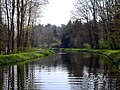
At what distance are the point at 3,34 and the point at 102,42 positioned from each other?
126ft

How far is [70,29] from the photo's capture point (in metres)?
116

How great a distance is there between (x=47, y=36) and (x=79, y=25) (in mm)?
47653

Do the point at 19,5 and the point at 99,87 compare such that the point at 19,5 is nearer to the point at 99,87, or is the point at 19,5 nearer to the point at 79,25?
the point at 99,87

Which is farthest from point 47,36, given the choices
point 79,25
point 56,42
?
point 79,25

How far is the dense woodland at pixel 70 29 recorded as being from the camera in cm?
4516

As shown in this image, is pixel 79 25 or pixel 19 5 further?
pixel 79 25

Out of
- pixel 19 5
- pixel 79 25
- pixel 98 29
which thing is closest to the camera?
pixel 19 5

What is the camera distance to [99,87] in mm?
16672

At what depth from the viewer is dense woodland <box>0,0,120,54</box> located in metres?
45.2

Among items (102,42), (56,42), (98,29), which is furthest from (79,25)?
(56,42)

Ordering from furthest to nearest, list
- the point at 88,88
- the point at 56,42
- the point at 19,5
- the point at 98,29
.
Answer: the point at 56,42 < the point at 98,29 < the point at 19,5 < the point at 88,88

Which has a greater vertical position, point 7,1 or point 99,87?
point 7,1

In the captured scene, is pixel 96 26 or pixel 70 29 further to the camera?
pixel 70 29

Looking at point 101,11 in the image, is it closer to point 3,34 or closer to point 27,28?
point 27,28
